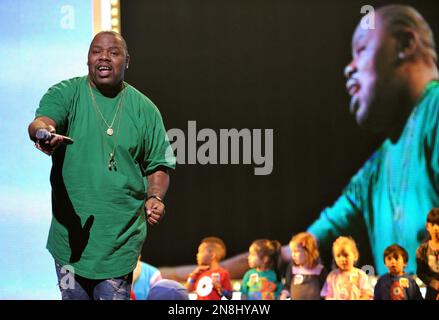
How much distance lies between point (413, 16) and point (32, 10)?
248cm

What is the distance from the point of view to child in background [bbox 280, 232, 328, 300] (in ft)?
14.7

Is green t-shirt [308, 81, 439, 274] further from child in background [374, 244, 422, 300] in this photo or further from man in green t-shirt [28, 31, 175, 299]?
man in green t-shirt [28, 31, 175, 299]

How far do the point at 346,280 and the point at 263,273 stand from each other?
0.53 meters

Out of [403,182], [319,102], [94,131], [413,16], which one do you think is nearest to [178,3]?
[319,102]

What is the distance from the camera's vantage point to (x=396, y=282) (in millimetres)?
4332

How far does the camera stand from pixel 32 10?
14.0ft

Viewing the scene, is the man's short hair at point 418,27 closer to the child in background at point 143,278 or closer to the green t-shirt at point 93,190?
the child in background at point 143,278

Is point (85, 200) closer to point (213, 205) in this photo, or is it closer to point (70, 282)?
point (70, 282)

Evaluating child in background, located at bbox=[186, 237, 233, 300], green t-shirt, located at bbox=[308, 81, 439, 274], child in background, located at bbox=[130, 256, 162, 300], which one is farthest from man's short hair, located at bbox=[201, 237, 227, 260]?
green t-shirt, located at bbox=[308, 81, 439, 274]

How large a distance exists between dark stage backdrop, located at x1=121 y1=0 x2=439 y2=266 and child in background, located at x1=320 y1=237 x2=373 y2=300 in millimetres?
176

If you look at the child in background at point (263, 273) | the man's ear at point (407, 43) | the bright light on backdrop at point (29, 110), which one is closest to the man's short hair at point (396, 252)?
the child in background at point (263, 273)

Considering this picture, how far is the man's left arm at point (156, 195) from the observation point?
2121 millimetres
